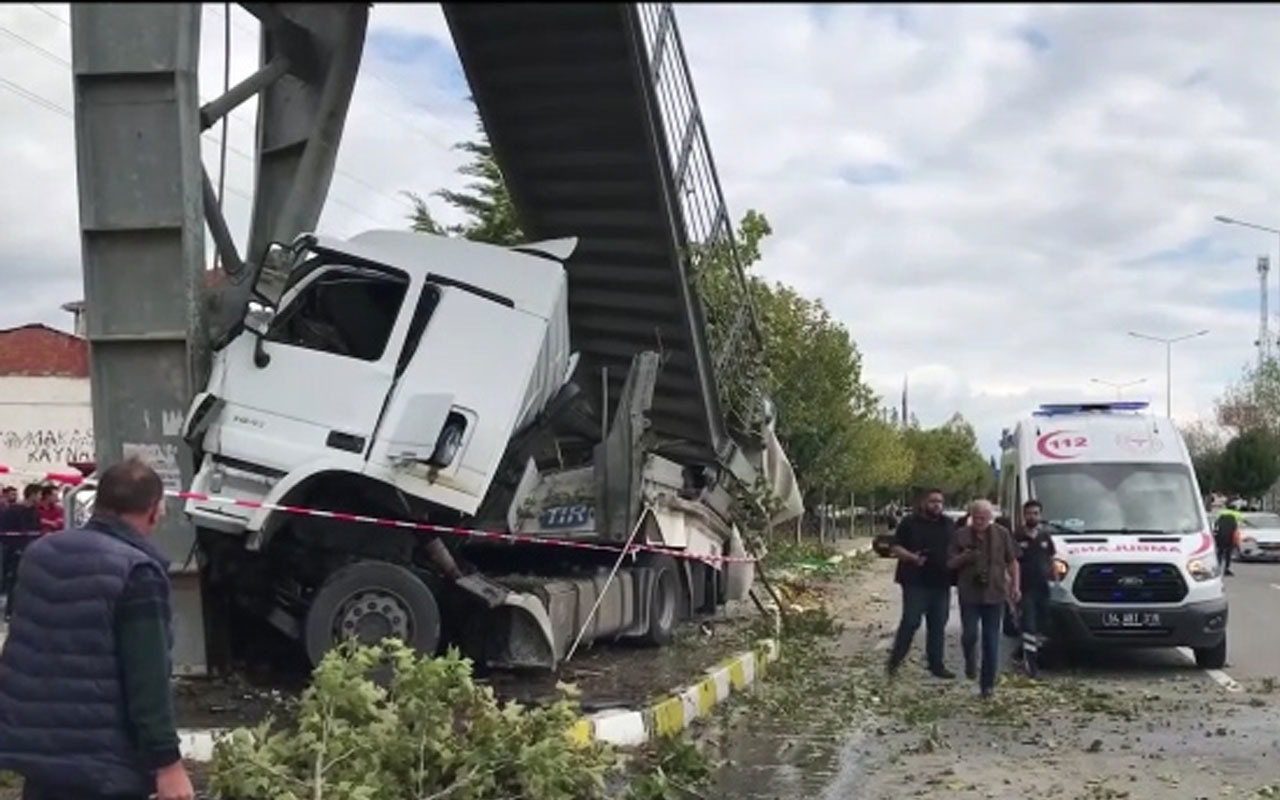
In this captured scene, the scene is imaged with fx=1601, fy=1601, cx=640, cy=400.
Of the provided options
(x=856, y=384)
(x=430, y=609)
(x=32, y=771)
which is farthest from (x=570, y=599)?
(x=856, y=384)

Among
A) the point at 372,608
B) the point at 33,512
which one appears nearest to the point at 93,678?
the point at 372,608

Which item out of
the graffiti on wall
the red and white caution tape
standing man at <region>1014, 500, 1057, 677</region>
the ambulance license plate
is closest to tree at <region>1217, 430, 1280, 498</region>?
the graffiti on wall

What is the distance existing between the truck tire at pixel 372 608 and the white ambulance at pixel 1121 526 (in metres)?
6.44

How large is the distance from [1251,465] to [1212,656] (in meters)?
51.1

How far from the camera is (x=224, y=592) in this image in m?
10.1

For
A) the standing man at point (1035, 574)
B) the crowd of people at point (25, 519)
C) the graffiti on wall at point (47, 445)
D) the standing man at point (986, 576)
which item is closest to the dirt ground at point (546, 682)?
the standing man at point (986, 576)

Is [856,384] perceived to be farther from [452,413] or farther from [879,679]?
[452,413]

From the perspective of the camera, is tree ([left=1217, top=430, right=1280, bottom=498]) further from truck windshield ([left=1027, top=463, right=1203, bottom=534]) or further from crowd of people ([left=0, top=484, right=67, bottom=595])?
crowd of people ([left=0, top=484, right=67, bottom=595])

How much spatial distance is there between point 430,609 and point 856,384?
3030cm

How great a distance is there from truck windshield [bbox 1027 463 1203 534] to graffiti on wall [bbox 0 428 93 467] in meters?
23.3

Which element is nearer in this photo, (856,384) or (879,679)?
(879,679)

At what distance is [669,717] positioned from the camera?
9.67 m

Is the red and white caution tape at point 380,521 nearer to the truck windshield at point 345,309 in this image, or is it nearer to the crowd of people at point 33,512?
the truck windshield at point 345,309

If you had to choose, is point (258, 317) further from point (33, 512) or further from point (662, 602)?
point (33, 512)
